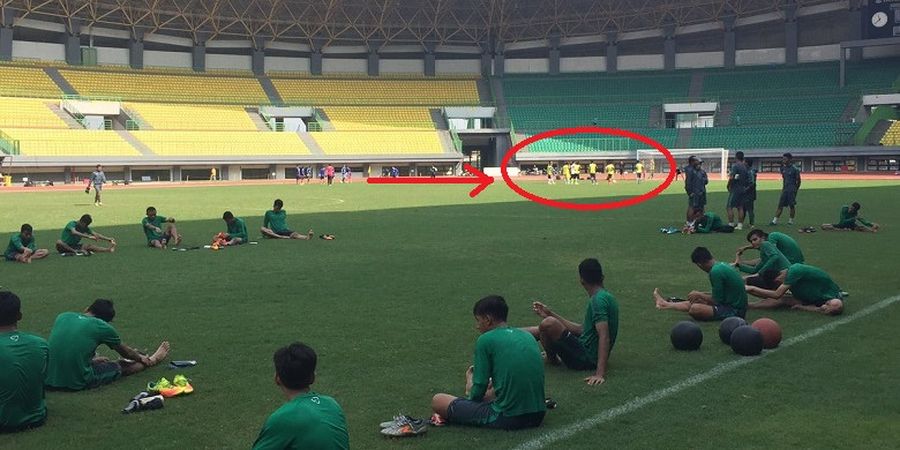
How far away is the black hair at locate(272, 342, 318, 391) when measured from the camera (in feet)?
15.3

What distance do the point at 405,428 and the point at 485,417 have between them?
0.67 metres

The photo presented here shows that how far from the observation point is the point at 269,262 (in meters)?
17.4

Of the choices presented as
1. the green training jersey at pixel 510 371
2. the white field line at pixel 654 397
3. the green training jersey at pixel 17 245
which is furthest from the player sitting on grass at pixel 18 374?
the green training jersey at pixel 17 245

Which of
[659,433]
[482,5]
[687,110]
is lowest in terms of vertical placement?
[659,433]

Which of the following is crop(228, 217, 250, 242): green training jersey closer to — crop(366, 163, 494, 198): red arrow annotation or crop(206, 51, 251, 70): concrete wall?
crop(366, 163, 494, 198): red arrow annotation

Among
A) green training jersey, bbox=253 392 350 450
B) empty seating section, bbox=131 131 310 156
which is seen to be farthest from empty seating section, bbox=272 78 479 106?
green training jersey, bbox=253 392 350 450

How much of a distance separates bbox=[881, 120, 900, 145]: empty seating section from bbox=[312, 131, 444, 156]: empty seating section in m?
37.9

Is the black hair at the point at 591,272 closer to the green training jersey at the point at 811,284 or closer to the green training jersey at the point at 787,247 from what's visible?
the green training jersey at the point at 811,284

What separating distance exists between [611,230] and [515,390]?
683 inches

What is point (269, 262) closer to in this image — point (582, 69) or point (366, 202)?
point (366, 202)

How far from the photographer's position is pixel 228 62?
82062mm

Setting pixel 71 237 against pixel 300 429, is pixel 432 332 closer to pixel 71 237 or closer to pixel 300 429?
pixel 300 429

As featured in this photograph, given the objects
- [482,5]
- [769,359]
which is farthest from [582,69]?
[769,359]

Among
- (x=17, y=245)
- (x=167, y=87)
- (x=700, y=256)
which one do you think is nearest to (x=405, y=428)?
(x=700, y=256)
